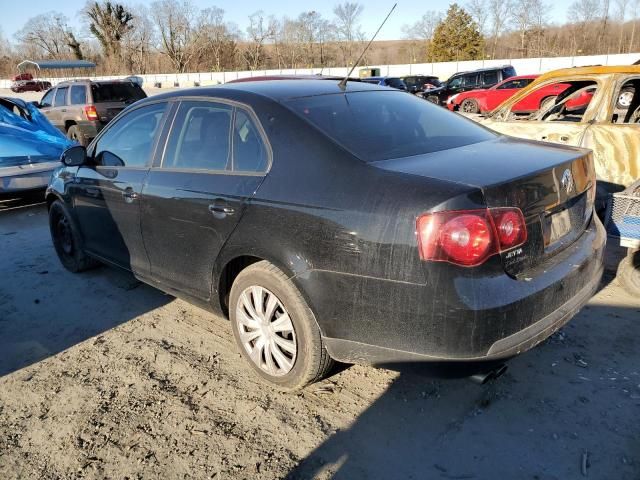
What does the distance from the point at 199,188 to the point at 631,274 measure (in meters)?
3.43

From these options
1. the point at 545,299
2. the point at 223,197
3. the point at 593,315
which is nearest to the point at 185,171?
the point at 223,197

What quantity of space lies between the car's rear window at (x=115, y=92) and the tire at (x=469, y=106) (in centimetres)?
1160

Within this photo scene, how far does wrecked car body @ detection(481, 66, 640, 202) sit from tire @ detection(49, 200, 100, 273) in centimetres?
483

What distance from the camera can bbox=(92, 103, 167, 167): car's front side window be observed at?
3.71m

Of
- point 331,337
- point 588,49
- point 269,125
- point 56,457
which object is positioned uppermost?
point 588,49

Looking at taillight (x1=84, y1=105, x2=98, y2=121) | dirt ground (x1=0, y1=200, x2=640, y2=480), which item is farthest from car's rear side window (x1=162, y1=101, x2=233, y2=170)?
taillight (x1=84, y1=105, x2=98, y2=121)

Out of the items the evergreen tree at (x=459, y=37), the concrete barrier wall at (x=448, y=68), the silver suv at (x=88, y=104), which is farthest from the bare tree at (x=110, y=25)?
the silver suv at (x=88, y=104)

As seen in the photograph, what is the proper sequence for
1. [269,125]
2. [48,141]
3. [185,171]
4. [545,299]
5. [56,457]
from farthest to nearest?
1. [48,141]
2. [185,171]
3. [269,125]
4. [56,457]
5. [545,299]

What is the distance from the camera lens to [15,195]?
7570 mm

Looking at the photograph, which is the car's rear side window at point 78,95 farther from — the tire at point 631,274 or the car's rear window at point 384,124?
the tire at point 631,274

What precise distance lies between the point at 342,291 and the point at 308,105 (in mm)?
1194

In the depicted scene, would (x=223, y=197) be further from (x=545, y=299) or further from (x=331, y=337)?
(x=545, y=299)

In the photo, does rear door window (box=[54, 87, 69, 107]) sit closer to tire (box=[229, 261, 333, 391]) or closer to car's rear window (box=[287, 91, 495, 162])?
car's rear window (box=[287, 91, 495, 162])

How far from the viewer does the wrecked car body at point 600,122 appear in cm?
493
